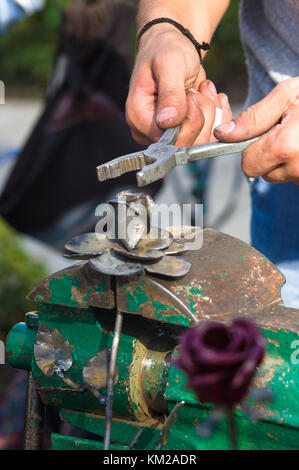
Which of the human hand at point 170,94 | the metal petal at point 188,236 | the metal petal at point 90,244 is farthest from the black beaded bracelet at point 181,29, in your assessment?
the metal petal at point 90,244

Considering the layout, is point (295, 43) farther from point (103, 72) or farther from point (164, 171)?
point (103, 72)

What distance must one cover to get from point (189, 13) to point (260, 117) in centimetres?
46

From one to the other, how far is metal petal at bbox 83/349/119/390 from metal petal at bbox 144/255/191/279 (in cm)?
14

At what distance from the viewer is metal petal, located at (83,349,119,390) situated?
0.88m

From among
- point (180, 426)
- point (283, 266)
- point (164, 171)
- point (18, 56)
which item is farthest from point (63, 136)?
point (18, 56)

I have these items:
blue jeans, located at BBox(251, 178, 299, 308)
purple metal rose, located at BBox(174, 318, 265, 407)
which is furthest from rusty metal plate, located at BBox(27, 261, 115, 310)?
blue jeans, located at BBox(251, 178, 299, 308)

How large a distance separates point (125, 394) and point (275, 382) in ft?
0.73

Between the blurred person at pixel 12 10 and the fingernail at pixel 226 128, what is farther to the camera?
the blurred person at pixel 12 10

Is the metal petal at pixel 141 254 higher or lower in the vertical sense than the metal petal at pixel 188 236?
higher

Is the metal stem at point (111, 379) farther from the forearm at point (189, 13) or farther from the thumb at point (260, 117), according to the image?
the forearm at point (189, 13)

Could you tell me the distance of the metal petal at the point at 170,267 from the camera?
2.83 ft

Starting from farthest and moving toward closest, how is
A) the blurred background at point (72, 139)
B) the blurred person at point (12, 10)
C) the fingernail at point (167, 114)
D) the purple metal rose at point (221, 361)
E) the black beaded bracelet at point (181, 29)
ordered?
the blurred background at point (72, 139)
the blurred person at point (12, 10)
the black beaded bracelet at point (181, 29)
the fingernail at point (167, 114)
the purple metal rose at point (221, 361)

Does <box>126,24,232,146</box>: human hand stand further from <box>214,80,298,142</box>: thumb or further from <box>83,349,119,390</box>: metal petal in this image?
<box>83,349,119,390</box>: metal petal

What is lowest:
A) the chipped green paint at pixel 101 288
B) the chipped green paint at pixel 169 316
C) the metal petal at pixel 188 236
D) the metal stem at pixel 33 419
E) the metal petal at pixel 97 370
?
the metal stem at pixel 33 419
